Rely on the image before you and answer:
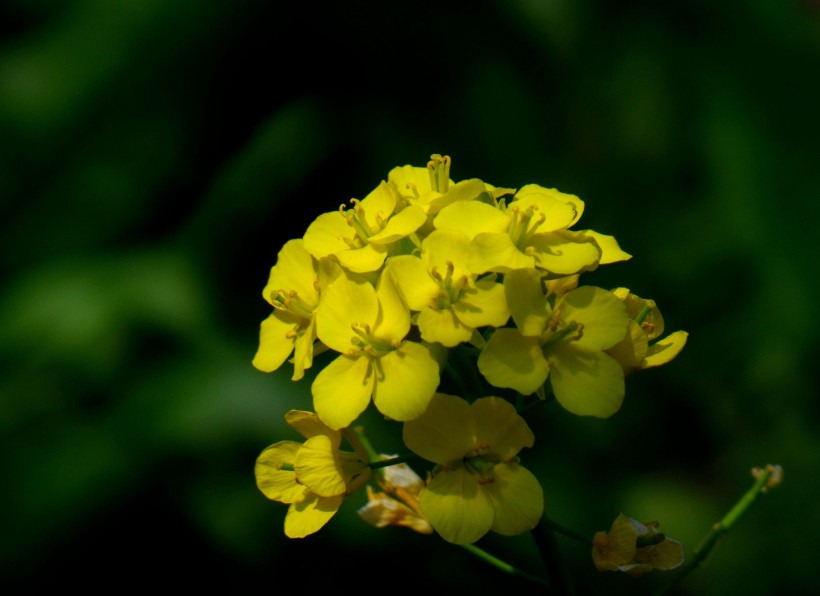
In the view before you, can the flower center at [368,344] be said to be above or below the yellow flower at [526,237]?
Answer: below

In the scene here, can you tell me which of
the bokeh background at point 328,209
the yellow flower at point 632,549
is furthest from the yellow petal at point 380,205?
the bokeh background at point 328,209

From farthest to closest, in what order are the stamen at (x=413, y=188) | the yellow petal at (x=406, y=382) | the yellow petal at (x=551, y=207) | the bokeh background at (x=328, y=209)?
the bokeh background at (x=328, y=209) < the stamen at (x=413, y=188) < the yellow petal at (x=551, y=207) < the yellow petal at (x=406, y=382)

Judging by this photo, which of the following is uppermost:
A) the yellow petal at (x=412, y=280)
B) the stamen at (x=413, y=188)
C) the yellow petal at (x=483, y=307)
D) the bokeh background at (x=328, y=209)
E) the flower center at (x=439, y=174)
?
the flower center at (x=439, y=174)

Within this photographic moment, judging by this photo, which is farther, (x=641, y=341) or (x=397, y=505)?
(x=397, y=505)

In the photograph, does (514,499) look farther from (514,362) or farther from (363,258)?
(363,258)

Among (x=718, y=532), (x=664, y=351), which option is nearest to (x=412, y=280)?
(x=664, y=351)

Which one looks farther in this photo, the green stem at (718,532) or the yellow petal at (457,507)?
the green stem at (718,532)

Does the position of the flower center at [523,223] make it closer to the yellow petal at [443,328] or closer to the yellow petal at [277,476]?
the yellow petal at [443,328]
